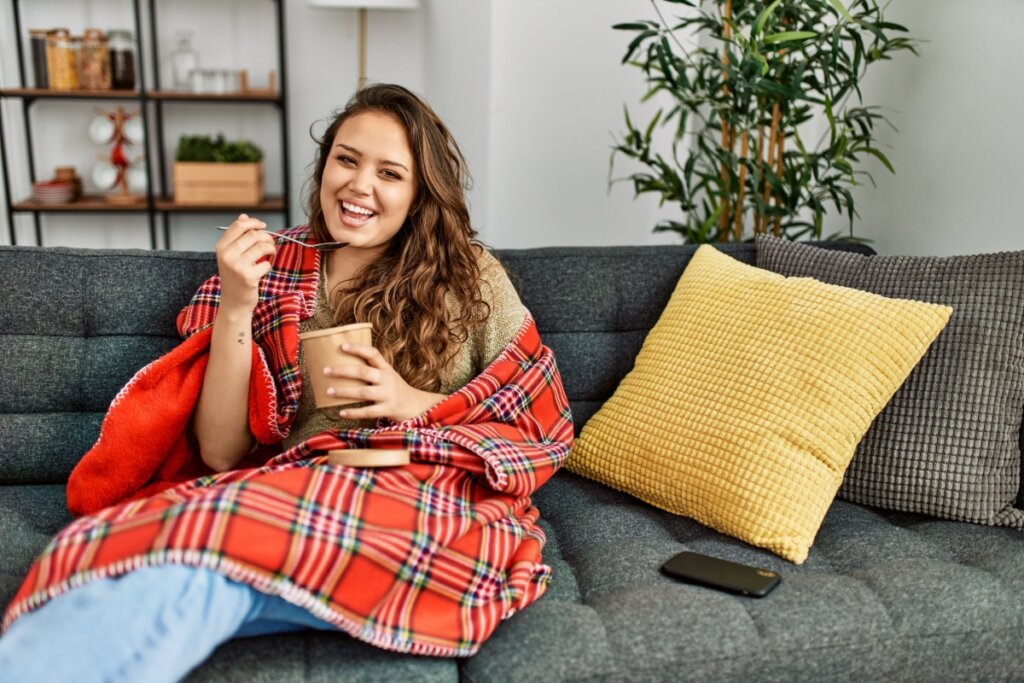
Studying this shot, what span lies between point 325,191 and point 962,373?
1.10m

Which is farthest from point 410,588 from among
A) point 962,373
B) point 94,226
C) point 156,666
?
point 94,226

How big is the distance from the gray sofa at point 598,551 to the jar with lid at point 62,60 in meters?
2.67

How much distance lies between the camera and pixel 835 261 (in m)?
1.80

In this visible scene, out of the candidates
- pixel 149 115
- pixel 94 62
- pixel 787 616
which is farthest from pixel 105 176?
pixel 787 616

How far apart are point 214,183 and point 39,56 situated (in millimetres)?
879

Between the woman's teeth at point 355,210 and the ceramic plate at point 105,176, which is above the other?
the woman's teeth at point 355,210

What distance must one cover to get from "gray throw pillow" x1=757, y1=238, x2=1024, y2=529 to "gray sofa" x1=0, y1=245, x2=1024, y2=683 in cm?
4

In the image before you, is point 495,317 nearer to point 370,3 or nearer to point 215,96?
point 370,3

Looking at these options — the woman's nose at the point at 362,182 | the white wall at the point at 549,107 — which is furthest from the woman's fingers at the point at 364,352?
the white wall at the point at 549,107

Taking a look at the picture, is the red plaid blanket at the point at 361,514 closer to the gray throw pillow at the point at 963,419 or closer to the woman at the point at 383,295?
the woman at the point at 383,295

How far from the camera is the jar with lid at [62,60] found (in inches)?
156

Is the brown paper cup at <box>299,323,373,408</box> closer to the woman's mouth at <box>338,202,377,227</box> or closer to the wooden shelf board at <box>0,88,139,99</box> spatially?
the woman's mouth at <box>338,202,377,227</box>

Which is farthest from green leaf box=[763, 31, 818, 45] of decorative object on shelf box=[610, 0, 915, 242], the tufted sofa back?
the tufted sofa back

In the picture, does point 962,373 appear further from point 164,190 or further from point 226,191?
point 164,190
